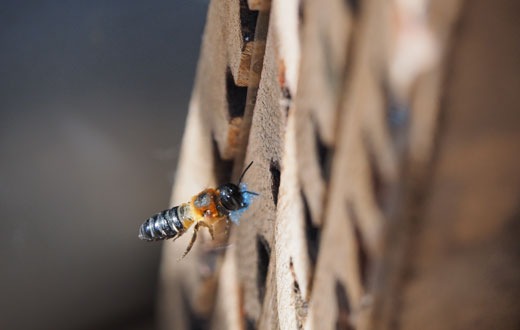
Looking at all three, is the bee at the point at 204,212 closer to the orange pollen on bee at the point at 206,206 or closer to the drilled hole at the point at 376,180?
the orange pollen on bee at the point at 206,206

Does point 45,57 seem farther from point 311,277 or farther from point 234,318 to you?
point 311,277

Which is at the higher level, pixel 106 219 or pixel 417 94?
pixel 417 94

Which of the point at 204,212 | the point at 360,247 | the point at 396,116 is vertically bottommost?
the point at 204,212

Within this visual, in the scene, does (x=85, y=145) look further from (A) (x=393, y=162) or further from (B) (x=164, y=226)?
(A) (x=393, y=162)

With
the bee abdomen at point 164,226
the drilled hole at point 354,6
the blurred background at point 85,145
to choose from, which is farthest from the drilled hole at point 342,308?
the blurred background at point 85,145

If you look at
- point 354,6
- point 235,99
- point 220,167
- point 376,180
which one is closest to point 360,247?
point 376,180

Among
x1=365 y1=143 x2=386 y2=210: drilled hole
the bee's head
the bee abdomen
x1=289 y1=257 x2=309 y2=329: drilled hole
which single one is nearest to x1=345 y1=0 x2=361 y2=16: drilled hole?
x1=365 y1=143 x2=386 y2=210: drilled hole

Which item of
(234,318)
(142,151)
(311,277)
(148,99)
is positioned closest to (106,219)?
(142,151)
